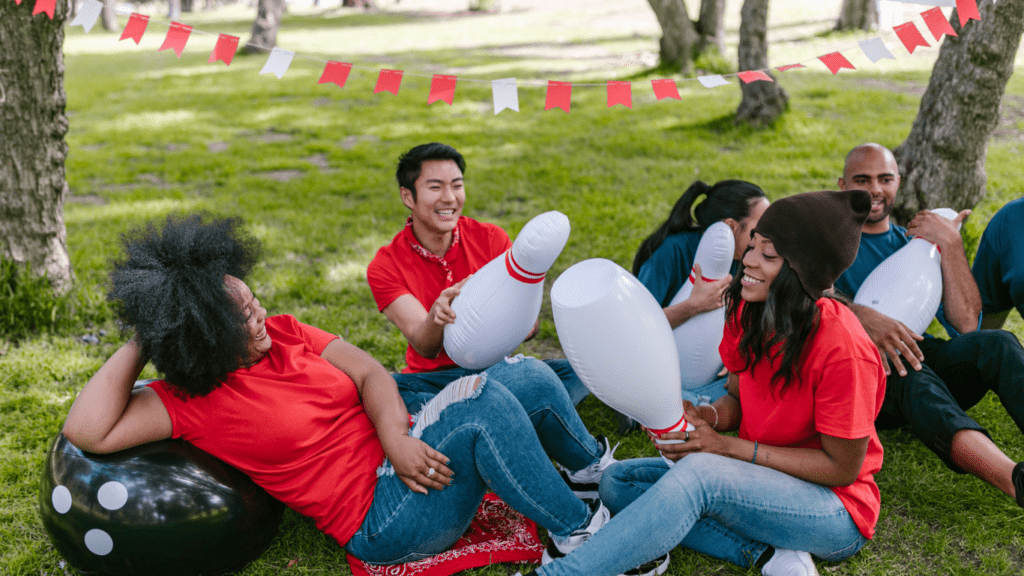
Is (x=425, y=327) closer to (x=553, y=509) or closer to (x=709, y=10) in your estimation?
(x=553, y=509)

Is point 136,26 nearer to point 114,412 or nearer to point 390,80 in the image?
point 390,80

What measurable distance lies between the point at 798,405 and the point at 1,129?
3580 millimetres

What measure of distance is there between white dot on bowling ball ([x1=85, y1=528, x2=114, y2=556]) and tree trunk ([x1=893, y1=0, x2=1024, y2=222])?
428cm

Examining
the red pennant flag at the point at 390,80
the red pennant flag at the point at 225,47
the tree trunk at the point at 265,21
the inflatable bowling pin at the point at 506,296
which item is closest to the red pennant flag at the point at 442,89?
the red pennant flag at the point at 390,80

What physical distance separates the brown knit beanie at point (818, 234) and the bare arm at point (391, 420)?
1.07 metres

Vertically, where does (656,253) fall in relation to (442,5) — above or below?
below

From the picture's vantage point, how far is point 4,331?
357 cm

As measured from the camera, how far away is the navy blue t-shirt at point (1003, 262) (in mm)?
2643

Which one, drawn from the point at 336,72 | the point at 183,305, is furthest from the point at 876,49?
the point at 183,305

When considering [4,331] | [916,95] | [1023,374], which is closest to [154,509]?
[4,331]

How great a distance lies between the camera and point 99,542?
1946 mm

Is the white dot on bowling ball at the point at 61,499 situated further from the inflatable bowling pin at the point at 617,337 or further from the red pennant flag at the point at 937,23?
the red pennant flag at the point at 937,23

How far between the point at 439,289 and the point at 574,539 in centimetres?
107

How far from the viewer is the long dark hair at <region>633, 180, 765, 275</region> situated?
2771mm
